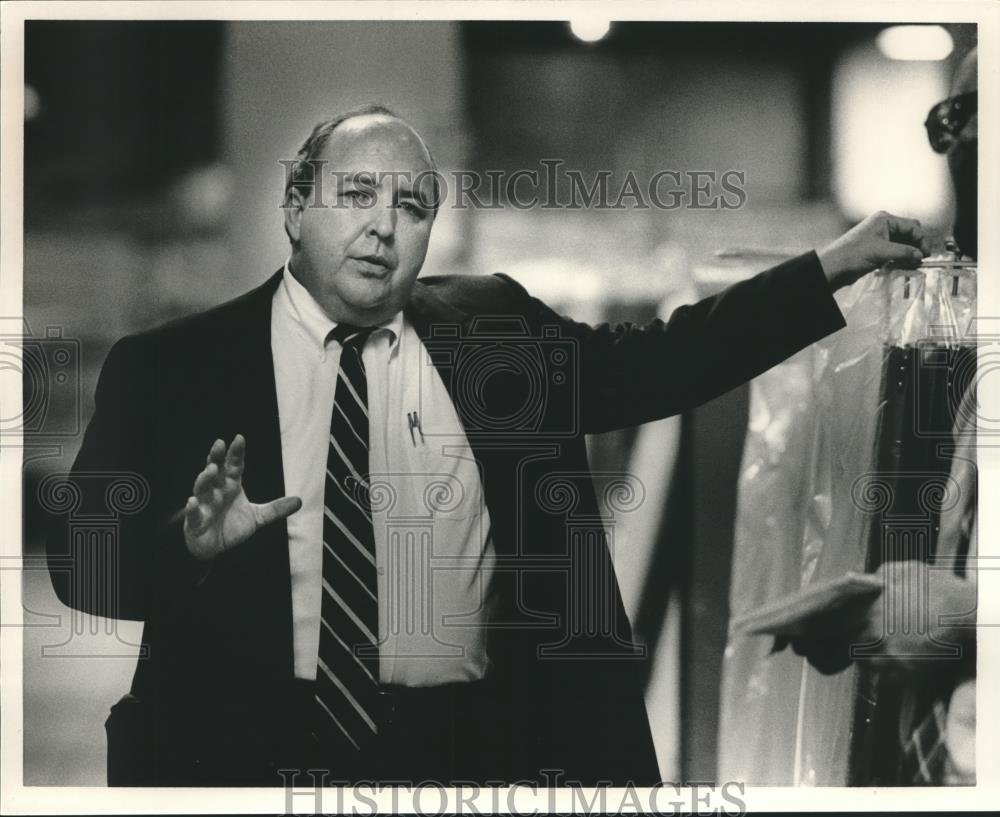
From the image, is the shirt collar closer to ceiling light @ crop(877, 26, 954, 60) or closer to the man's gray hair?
the man's gray hair

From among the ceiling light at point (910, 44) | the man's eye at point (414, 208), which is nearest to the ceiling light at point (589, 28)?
the man's eye at point (414, 208)

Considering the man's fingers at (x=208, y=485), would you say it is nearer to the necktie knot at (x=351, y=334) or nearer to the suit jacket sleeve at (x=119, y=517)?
the suit jacket sleeve at (x=119, y=517)

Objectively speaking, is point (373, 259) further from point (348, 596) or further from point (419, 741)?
point (419, 741)

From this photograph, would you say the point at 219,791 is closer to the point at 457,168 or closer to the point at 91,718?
the point at 91,718

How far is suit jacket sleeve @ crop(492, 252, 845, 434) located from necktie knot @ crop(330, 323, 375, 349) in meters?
0.38

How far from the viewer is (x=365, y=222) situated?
296 cm

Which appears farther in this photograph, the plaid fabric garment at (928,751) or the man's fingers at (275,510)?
the plaid fabric garment at (928,751)

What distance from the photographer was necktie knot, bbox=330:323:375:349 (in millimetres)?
2992

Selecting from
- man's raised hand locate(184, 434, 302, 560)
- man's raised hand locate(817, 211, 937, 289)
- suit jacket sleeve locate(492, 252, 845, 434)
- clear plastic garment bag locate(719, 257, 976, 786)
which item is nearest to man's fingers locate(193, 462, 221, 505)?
man's raised hand locate(184, 434, 302, 560)

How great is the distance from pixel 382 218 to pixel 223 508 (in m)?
0.81

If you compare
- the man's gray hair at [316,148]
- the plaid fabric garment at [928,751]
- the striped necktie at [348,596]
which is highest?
the man's gray hair at [316,148]

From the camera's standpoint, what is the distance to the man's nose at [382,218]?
2.96 metres

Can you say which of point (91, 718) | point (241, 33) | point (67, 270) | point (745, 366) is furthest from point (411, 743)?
point (241, 33)

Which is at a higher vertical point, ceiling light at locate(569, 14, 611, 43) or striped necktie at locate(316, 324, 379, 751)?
ceiling light at locate(569, 14, 611, 43)
